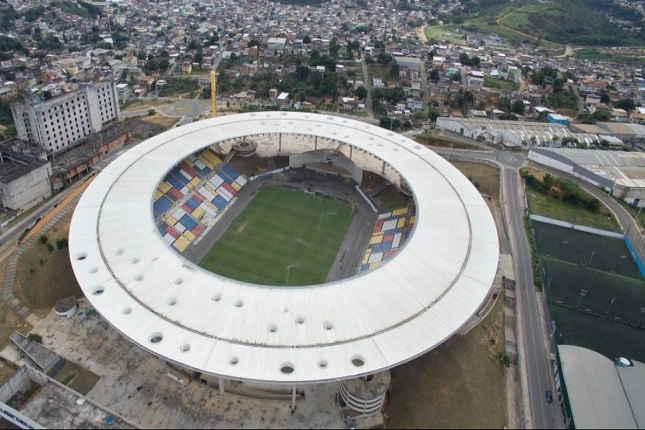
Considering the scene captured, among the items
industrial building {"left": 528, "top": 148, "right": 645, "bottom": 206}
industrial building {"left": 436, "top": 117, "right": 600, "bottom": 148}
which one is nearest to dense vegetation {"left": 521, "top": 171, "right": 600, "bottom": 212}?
industrial building {"left": 528, "top": 148, "right": 645, "bottom": 206}

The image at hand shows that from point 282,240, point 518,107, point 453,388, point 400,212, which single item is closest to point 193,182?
point 282,240

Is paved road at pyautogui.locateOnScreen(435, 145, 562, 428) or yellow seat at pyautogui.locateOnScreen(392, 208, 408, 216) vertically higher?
yellow seat at pyautogui.locateOnScreen(392, 208, 408, 216)

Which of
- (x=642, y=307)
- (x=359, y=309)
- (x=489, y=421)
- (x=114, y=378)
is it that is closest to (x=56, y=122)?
(x=114, y=378)

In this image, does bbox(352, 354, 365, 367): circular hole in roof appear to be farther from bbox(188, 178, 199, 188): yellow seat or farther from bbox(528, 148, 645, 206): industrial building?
bbox(528, 148, 645, 206): industrial building

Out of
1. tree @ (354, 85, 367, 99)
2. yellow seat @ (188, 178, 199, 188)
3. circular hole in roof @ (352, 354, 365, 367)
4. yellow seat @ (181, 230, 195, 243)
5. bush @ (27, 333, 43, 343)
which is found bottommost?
bush @ (27, 333, 43, 343)

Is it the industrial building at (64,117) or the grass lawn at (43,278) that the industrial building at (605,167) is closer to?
the grass lawn at (43,278)

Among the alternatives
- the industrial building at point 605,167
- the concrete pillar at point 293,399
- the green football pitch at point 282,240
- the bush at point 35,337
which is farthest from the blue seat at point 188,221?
the industrial building at point 605,167
